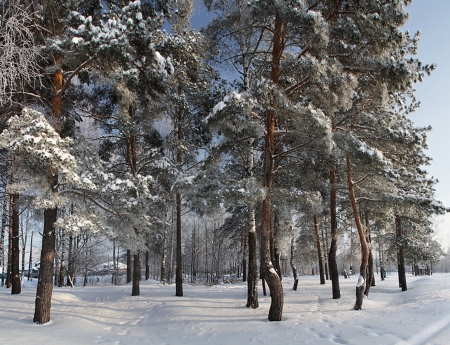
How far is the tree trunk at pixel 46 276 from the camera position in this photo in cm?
714

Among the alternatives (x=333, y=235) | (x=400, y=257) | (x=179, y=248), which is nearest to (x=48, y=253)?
(x=179, y=248)

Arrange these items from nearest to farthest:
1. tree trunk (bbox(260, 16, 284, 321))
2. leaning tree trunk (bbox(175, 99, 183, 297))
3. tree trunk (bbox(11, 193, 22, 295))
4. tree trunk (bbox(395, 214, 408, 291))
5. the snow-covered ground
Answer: the snow-covered ground < tree trunk (bbox(260, 16, 284, 321)) < tree trunk (bbox(11, 193, 22, 295)) < leaning tree trunk (bbox(175, 99, 183, 297)) < tree trunk (bbox(395, 214, 408, 291))

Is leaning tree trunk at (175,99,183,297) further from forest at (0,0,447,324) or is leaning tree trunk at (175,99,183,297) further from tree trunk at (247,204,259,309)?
tree trunk at (247,204,259,309)

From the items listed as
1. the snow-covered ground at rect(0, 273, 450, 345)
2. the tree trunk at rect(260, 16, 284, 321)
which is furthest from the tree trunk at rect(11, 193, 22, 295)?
the tree trunk at rect(260, 16, 284, 321)

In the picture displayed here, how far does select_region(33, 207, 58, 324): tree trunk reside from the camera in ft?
23.4

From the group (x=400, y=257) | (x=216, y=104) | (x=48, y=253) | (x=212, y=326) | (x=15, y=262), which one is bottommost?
(x=212, y=326)

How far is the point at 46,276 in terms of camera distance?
24.1ft

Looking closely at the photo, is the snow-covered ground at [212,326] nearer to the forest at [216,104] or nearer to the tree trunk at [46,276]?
the tree trunk at [46,276]

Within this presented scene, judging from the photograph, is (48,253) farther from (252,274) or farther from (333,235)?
(333,235)

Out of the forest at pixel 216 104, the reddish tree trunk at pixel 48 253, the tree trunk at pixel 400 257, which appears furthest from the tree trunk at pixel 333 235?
the reddish tree trunk at pixel 48 253

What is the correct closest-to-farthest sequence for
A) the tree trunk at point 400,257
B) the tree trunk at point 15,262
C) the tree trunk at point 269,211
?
the tree trunk at point 269,211 < the tree trunk at point 15,262 < the tree trunk at point 400,257

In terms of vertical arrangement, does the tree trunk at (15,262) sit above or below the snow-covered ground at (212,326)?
above

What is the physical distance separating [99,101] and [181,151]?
369 cm

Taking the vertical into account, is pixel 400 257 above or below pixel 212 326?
above
